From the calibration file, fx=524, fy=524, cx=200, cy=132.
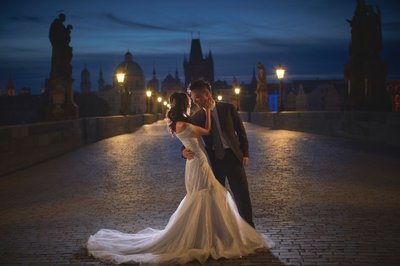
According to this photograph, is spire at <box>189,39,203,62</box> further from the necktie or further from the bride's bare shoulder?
the bride's bare shoulder

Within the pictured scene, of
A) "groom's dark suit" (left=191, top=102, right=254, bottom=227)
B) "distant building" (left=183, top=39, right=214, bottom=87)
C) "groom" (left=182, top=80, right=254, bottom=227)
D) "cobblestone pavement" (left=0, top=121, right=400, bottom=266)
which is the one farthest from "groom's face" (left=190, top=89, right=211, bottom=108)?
"distant building" (left=183, top=39, right=214, bottom=87)

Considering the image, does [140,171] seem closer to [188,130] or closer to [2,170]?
[2,170]

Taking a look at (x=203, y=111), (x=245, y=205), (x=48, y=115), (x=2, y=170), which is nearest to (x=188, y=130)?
(x=203, y=111)

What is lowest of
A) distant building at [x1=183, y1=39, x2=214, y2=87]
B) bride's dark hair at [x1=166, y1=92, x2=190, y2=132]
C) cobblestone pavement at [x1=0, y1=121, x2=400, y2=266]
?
cobblestone pavement at [x1=0, y1=121, x2=400, y2=266]

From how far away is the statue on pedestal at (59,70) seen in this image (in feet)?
79.0

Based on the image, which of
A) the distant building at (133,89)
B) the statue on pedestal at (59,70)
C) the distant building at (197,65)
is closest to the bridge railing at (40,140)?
the statue on pedestal at (59,70)

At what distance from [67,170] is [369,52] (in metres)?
13.9

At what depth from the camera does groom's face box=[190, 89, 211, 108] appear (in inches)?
212

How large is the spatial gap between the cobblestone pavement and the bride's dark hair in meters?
1.47

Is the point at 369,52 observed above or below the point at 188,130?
above

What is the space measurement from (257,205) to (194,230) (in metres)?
2.59

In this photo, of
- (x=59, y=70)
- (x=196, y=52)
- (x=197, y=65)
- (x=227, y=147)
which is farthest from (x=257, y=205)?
(x=196, y=52)

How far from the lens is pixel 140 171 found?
11945mm

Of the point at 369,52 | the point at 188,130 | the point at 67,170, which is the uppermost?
the point at 369,52
